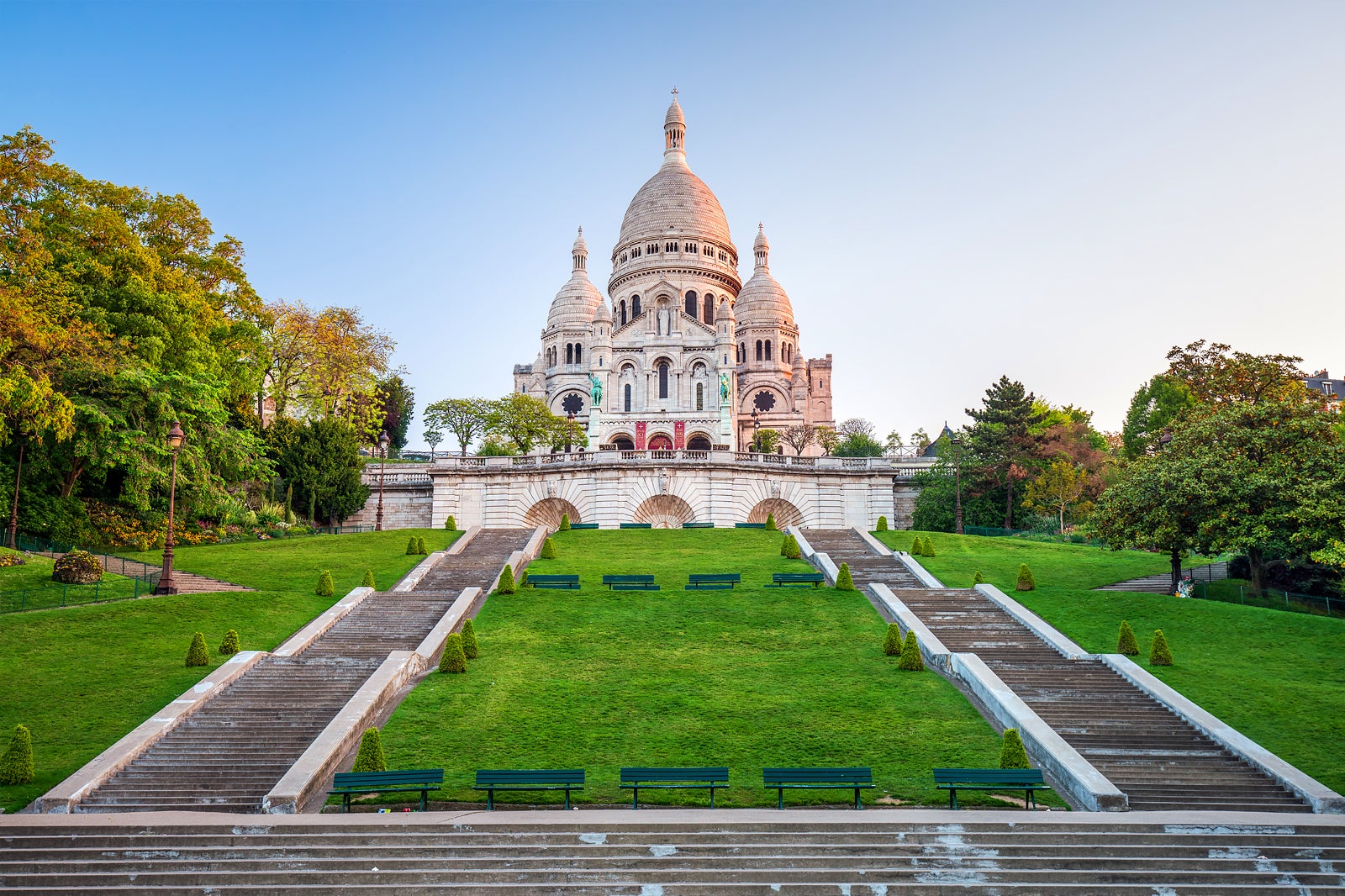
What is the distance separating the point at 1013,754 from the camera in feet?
52.1

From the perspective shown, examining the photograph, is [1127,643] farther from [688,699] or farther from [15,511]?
[15,511]

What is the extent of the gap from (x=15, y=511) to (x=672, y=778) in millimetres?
26858

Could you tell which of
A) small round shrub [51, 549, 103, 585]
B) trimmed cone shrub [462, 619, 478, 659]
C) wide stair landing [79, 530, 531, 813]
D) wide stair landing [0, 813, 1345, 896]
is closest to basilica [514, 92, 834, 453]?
small round shrub [51, 549, 103, 585]

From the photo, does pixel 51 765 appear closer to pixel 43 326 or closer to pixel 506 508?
pixel 43 326

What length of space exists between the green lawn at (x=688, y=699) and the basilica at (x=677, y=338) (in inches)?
1857

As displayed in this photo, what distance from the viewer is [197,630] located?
24062 mm

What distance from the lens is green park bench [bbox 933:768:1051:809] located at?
49.7 feet

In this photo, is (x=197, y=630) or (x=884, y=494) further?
(x=884, y=494)

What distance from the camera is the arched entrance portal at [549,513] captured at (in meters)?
48.7

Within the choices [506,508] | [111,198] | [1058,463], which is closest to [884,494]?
[1058,463]

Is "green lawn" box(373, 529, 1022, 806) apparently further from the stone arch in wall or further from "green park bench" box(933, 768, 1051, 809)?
the stone arch in wall

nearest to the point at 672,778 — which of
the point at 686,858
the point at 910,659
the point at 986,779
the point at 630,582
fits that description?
the point at 686,858

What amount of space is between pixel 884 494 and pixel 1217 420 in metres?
19.9

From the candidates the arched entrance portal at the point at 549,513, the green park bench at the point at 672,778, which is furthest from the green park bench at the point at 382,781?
the arched entrance portal at the point at 549,513
